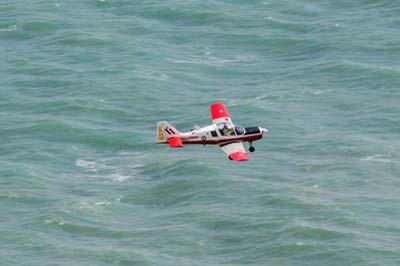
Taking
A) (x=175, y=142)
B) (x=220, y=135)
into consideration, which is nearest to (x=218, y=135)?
(x=220, y=135)

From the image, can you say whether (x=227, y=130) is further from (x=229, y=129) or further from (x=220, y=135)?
(x=220, y=135)

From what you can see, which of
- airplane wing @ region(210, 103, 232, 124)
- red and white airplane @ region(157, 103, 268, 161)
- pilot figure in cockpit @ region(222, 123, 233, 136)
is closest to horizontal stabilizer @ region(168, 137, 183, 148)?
red and white airplane @ region(157, 103, 268, 161)

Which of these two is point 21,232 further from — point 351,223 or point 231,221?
point 351,223

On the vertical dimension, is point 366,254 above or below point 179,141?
below

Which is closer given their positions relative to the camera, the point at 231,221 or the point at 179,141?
the point at 179,141

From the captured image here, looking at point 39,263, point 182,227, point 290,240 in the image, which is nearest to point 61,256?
point 39,263

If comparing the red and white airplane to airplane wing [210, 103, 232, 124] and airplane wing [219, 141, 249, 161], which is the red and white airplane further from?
airplane wing [210, 103, 232, 124]

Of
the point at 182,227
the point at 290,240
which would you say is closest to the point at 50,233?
the point at 182,227

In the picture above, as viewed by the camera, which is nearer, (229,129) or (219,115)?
(229,129)

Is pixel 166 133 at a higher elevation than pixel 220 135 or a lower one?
higher
